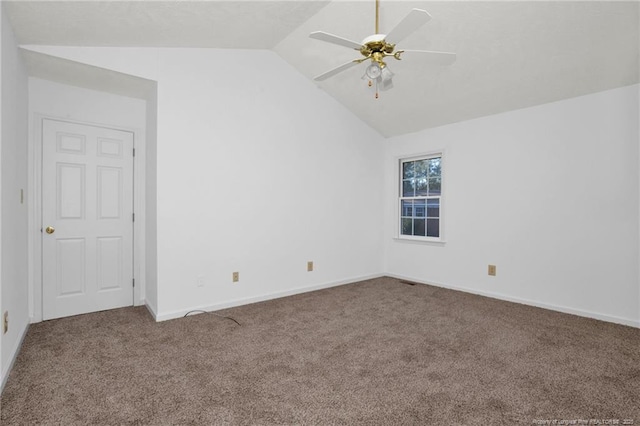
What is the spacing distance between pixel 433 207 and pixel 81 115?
170 inches

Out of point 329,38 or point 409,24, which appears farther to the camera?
point 329,38

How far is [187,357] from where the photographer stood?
2.32 metres

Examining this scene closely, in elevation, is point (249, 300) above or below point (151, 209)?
below

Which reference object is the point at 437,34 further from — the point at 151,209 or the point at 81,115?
the point at 81,115

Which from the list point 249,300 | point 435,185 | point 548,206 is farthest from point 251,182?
point 548,206

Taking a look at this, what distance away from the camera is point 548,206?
136 inches

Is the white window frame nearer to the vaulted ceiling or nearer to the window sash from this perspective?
the window sash

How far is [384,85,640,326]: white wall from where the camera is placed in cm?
301

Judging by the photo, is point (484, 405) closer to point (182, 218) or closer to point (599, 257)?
point (599, 257)

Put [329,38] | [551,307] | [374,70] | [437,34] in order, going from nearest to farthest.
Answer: [329,38]
[374,70]
[437,34]
[551,307]

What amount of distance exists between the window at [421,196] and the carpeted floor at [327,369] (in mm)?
1587

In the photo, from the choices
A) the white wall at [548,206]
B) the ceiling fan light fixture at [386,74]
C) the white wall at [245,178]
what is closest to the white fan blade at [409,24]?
the ceiling fan light fixture at [386,74]

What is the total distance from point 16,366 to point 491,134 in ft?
16.0

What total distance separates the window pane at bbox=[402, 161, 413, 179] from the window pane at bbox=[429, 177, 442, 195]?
392 mm
